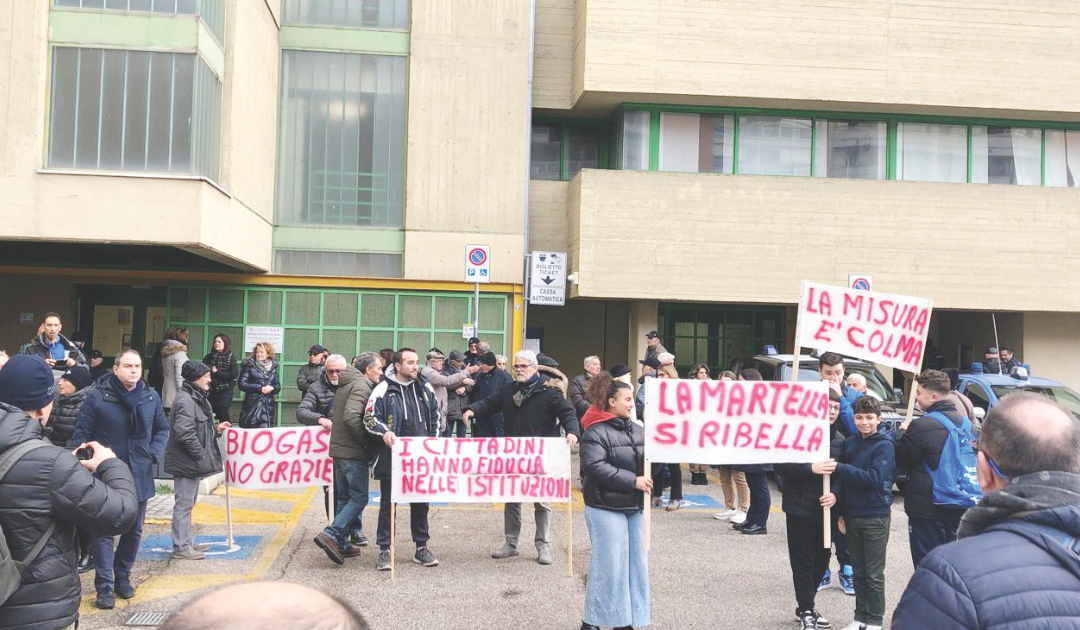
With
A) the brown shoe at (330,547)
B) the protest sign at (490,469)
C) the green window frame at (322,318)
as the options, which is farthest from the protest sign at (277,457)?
the green window frame at (322,318)

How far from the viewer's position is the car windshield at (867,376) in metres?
12.5

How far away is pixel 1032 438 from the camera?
8.34 ft

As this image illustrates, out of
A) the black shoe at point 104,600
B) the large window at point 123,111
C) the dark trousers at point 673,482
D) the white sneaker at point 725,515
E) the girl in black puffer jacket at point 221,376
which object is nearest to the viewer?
the black shoe at point 104,600

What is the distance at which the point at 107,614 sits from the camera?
21.4 feet

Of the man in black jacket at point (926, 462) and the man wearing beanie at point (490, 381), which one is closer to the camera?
the man in black jacket at point (926, 462)

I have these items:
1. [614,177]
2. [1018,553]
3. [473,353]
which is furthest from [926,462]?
[614,177]

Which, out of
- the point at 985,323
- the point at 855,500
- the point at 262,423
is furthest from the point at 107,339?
the point at 985,323

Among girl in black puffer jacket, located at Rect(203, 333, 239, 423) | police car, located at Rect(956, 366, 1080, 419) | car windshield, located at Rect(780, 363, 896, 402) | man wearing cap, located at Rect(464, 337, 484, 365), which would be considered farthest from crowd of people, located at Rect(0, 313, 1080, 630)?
police car, located at Rect(956, 366, 1080, 419)

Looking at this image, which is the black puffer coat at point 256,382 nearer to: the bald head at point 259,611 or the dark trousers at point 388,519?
the dark trousers at point 388,519

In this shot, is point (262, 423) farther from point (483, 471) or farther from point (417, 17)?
point (417, 17)

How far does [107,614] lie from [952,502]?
6.19 metres

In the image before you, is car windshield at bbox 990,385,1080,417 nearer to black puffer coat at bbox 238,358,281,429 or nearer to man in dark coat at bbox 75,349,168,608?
black puffer coat at bbox 238,358,281,429

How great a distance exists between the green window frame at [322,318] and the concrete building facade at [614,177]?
1.6 inches

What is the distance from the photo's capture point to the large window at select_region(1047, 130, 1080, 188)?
1805 centimetres
